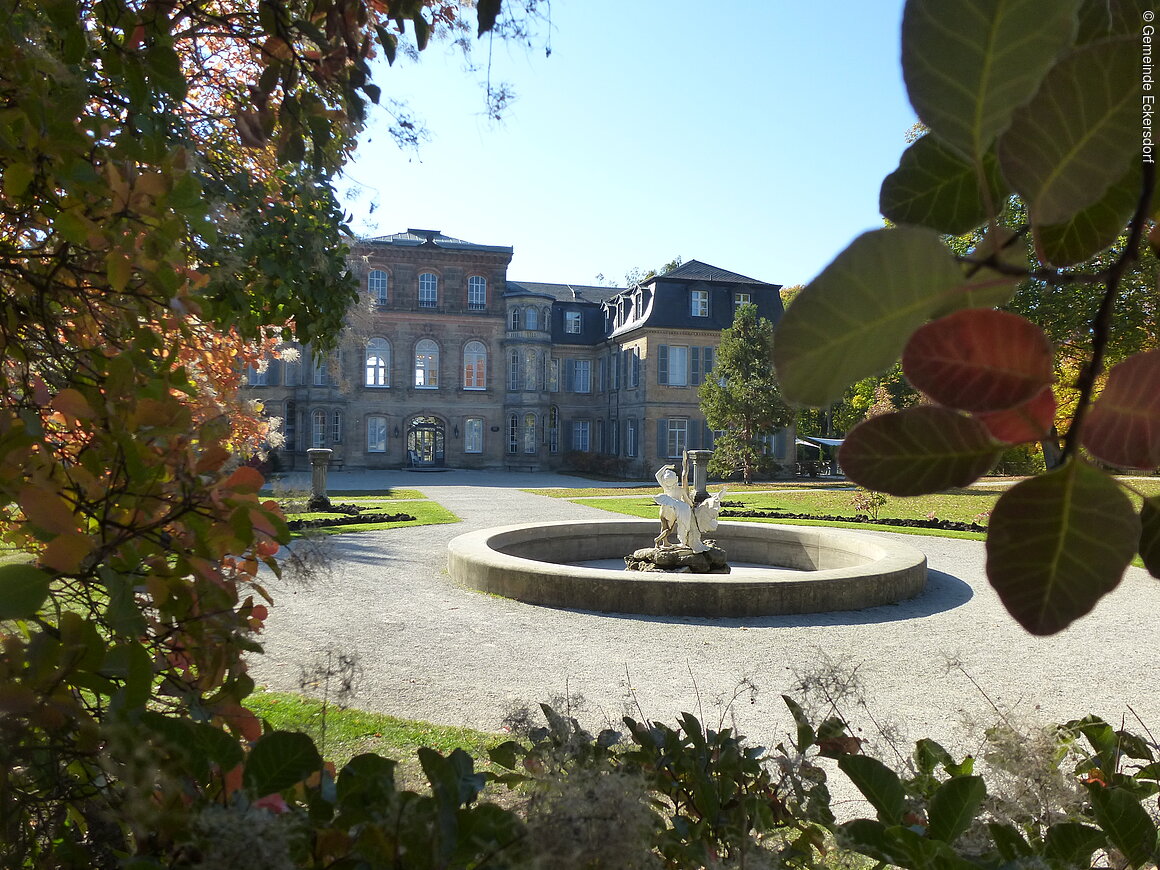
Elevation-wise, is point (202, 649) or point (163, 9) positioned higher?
point (163, 9)

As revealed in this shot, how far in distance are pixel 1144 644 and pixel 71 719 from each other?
8.75 m

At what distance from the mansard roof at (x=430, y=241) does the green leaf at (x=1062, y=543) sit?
3699cm

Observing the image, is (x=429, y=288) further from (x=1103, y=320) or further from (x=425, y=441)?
(x=1103, y=320)

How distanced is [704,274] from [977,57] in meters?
34.4

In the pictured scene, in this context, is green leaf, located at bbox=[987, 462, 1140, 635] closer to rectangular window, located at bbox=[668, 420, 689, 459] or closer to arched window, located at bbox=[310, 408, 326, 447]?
rectangular window, located at bbox=[668, 420, 689, 459]

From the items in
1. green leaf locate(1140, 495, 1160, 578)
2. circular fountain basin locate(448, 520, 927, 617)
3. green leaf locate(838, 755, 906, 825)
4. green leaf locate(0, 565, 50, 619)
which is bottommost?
circular fountain basin locate(448, 520, 927, 617)

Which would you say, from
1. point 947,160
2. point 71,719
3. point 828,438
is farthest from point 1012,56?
point 828,438

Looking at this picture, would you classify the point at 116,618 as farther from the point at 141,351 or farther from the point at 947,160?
the point at 947,160

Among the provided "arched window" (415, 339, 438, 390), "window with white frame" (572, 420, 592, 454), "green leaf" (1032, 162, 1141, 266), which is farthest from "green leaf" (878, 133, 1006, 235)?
"window with white frame" (572, 420, 592, 454)

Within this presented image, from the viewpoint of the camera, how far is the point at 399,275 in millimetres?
36094

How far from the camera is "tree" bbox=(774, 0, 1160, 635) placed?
0.31 metres

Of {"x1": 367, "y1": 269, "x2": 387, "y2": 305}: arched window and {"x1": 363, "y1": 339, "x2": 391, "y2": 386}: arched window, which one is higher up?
{"x1": 367, "y1": 269, "x2": 387, "y2": 305}: arched window

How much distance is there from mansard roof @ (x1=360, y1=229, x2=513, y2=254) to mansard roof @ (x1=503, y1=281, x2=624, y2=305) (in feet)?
8.08

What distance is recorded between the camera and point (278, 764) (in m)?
0.92
